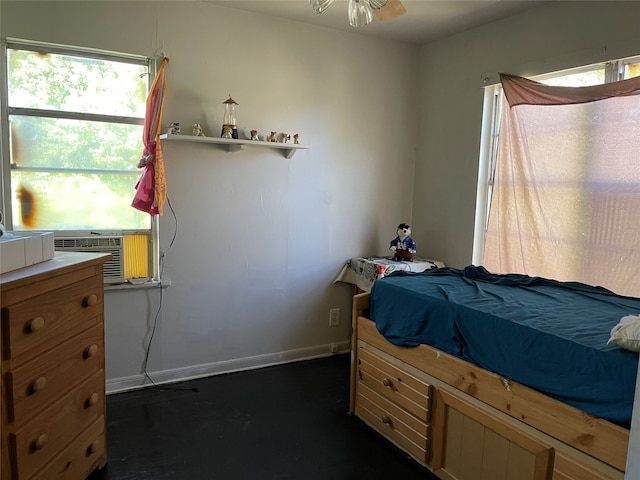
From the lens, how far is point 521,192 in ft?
9.46

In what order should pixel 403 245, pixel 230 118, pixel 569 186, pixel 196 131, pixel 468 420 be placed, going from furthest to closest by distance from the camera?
pixel 403 245, pixel 230 118, pixel 196 131, pixel 569 186, pixel 468 420

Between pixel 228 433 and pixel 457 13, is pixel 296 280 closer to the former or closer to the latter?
pixel 228 433

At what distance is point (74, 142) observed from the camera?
271cm

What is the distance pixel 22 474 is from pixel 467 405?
1.69 metres

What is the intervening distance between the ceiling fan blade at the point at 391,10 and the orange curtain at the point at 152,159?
140cm

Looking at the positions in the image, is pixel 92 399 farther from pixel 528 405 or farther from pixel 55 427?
pixel 528 405

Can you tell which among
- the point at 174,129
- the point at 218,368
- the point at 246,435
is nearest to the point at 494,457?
the point at 246,435

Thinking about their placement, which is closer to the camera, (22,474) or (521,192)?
(22,474)

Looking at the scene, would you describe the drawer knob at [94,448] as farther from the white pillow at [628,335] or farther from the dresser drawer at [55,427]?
the white pillow at [628,335]

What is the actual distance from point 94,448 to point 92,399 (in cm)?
23

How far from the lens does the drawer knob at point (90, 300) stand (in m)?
1.89

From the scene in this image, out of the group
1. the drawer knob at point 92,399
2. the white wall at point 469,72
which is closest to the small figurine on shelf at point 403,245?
the white wall at point 469,72

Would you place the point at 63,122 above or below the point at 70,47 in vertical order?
below

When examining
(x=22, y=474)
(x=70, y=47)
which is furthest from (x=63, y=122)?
(x=22, y=474)
